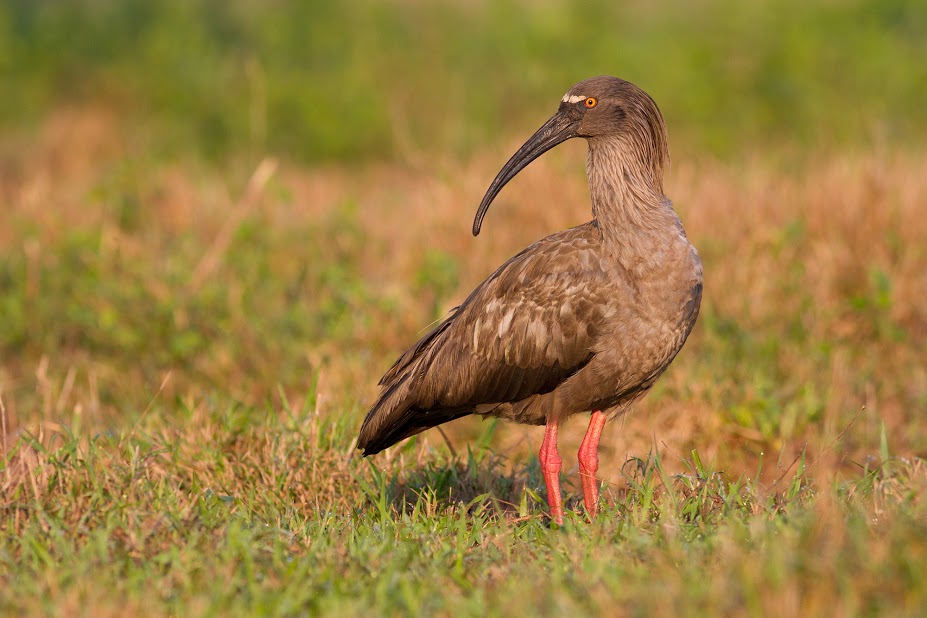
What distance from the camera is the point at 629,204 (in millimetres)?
4957

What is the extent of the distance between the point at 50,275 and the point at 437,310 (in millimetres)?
2908

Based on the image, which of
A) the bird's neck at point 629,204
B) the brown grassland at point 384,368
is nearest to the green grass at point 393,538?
the brown grassland at point 384,368

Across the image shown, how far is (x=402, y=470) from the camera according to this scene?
546 centimetres

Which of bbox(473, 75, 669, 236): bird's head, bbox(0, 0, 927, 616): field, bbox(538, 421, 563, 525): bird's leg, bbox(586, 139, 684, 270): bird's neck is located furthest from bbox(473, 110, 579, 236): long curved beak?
bbox(0, 0, 927, 616): field

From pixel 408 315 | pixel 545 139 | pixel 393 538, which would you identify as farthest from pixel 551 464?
pixel 408 315

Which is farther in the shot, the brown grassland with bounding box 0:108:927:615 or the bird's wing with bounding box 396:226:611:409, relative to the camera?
the bird's wing with bounding box 396:226:611:409

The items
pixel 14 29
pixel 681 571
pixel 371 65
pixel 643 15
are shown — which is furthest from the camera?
pixel 643 15

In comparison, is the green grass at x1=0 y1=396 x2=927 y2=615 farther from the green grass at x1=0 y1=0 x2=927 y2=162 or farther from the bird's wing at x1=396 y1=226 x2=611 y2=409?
the green grass at x1=0 y1=0 x2=927 y2=162

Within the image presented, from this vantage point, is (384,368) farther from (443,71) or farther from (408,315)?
(443,71)

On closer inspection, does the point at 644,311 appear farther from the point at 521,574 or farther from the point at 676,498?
the point at 521,574

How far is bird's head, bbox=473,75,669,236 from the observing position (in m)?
5.11

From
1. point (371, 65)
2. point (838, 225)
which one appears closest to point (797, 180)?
point (838, 225)

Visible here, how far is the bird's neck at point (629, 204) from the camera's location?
4816 millimetres

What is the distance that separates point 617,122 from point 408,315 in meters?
3.08
